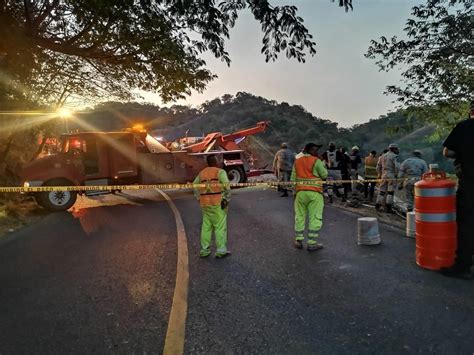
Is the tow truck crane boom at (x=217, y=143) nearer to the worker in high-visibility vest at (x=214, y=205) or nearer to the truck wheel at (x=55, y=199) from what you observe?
the truck wheel at (x=55, y=199)

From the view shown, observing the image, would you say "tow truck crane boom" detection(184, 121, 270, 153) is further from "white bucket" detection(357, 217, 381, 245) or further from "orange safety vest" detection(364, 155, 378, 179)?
"white bucket" detection(357, 217, 381, 245)

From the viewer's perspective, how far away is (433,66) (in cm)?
1393

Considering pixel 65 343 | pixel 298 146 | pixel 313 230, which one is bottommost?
pixel 65 343

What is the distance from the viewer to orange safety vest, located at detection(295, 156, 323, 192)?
21.2ft

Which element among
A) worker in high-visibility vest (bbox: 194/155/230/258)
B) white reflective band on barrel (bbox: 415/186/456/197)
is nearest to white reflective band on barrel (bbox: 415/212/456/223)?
white reflective band on barrel (bbox: 415/186/456/197)

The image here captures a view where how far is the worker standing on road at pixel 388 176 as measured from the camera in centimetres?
1030

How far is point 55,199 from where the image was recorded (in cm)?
1204

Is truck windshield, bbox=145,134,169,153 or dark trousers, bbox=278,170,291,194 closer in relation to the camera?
dark trousers, bbox=278,170,291,194

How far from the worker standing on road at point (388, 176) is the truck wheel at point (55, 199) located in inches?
361

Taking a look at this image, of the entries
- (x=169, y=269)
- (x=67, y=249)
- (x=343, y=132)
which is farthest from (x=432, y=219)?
(x=343, y=132)

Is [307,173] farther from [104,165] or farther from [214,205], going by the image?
[104,165]

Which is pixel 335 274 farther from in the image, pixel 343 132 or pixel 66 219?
pixel 343 132

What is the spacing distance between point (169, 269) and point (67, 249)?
2592mm

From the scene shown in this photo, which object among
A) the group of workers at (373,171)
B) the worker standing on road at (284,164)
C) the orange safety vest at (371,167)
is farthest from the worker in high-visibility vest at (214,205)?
the orange safety vest at (371,167)
